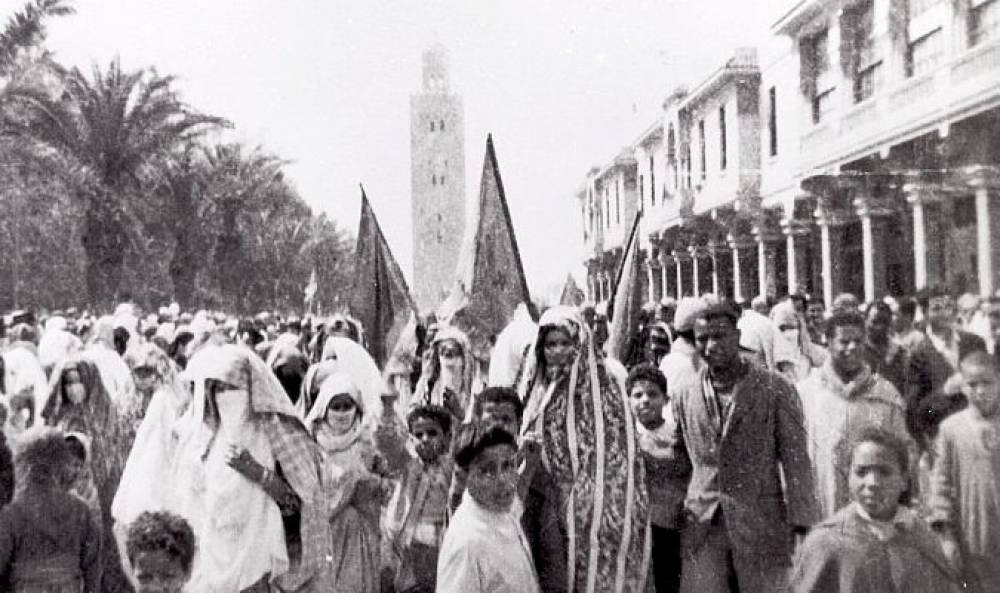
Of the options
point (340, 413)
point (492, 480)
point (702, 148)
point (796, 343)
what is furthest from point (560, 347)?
point (702, 148)

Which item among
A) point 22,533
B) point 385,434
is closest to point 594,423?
point 385,434

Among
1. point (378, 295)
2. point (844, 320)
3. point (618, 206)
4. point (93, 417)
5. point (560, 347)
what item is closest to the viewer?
point (560, 347)

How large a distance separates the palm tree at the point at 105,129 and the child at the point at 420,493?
16.0 meters

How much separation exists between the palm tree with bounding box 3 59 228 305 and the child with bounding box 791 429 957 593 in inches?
716

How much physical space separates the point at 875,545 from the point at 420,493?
2.27 m

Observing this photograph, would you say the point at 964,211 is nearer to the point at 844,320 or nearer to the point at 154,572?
the point at 844,320

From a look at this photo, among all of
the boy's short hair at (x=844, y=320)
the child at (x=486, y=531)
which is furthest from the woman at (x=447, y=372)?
the child at (x=486, y=531)

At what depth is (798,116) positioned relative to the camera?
71.1 feet

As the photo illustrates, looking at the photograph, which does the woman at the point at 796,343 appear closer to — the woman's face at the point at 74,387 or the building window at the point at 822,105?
the woman's face at the point at 74,387

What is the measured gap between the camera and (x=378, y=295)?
9.16m

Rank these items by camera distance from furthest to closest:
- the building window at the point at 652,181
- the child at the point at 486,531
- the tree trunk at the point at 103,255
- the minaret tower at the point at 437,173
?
the minaret tower at the point at 437,173
the building window at the point at 652,181
the tree trunk at the point at 103,255
the child at the point at 486,531

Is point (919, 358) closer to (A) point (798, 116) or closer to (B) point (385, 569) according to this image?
(B) point (385, 569)

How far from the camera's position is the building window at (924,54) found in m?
15.3

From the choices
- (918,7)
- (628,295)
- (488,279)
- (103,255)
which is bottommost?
(628,295)
